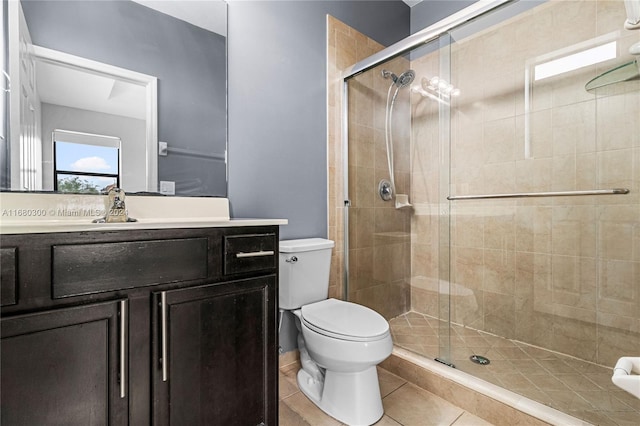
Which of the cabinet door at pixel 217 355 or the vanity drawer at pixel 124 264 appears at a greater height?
the vanity drawer at pixel 124 264

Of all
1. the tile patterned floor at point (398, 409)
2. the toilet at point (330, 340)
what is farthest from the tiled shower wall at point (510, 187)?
the tile patterned floor at point (398, 409)

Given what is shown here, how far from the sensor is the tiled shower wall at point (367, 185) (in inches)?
83.6

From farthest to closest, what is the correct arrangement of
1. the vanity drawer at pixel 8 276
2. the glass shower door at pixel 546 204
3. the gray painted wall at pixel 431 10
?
the gray painted wall at pixel 431 10 < the glass shower door at pixel 546 204 < the vanity drawer at pixel 8 276

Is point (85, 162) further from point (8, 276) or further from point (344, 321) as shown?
point (344, 321)

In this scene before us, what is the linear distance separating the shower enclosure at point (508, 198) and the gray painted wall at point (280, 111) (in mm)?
227

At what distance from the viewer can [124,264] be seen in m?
0.92

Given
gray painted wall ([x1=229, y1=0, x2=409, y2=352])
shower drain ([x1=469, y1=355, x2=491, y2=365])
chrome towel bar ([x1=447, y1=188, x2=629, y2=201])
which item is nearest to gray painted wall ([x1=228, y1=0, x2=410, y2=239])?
gray painted wall ([x1=229, y1=0, x2=409, y2=352])

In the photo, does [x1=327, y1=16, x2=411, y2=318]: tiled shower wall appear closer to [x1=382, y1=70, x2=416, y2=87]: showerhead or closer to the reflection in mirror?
[x1=382, y1=70, x2=416, y2=87]: showerhead

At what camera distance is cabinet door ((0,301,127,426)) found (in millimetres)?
771

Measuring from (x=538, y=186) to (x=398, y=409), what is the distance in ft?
5.05

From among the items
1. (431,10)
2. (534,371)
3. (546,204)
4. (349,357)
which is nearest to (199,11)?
(349,357)

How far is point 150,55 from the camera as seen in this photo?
1.39m

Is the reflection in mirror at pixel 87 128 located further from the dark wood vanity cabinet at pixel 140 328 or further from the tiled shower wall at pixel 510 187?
the tiled shower wall at pixel 510 187

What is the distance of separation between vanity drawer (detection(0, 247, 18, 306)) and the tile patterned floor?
114 cm
